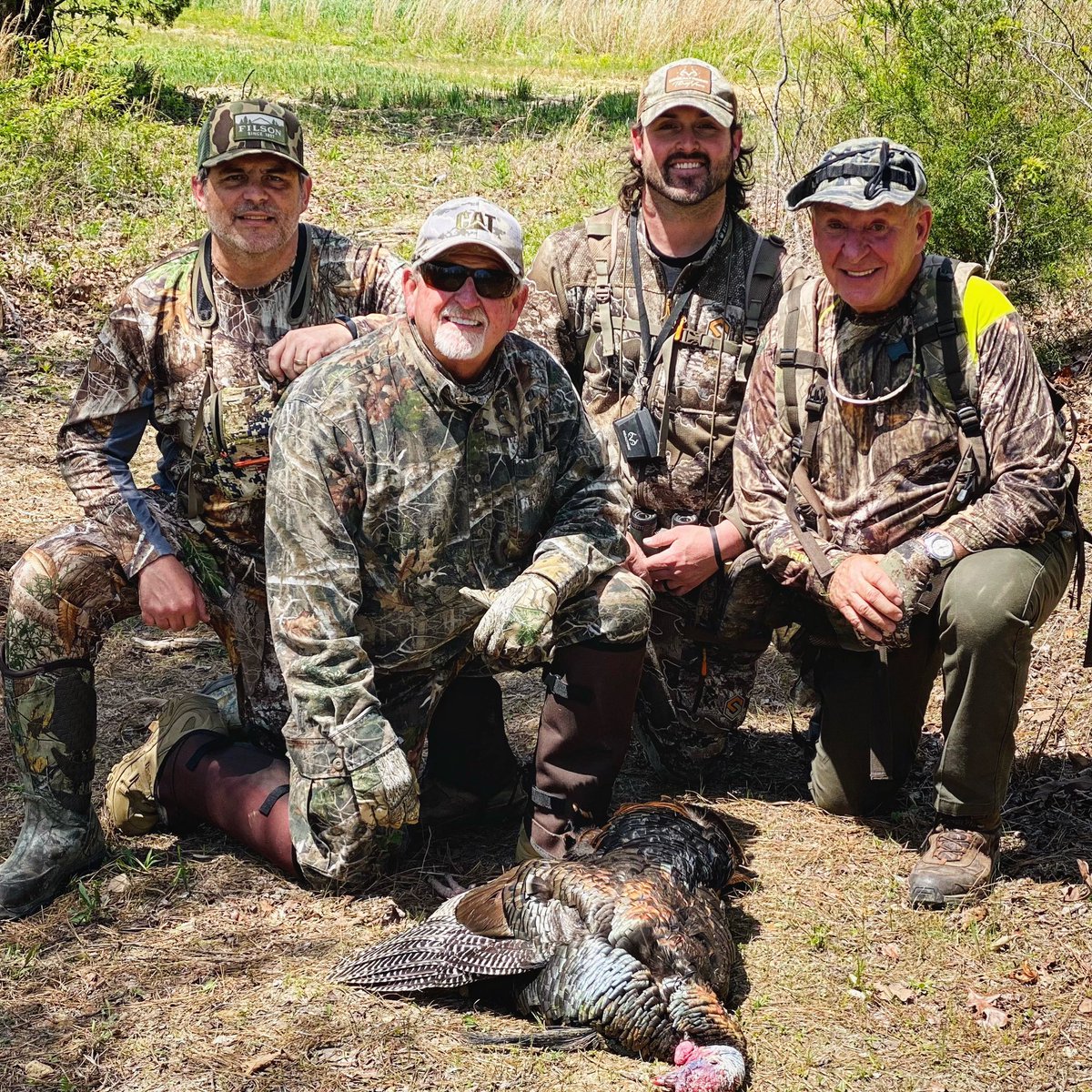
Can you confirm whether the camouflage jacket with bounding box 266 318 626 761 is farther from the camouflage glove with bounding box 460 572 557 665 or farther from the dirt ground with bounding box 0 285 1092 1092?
the dirt ground with bounding box 0 285 1092 1092

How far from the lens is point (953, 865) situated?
14.1 ft

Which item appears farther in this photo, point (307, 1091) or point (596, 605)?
point (596, 605)

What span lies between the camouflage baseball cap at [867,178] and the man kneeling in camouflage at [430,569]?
1.08 meters

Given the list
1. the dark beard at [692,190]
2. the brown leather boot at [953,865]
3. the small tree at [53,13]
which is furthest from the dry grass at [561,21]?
the brown leather boot at [953,865]

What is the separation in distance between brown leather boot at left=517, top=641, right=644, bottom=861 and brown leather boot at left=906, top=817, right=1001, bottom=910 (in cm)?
106

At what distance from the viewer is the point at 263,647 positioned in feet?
15.2

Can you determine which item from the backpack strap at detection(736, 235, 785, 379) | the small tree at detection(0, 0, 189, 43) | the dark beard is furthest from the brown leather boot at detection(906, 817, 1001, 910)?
the small tree at detection(0, 0, 189, 43)

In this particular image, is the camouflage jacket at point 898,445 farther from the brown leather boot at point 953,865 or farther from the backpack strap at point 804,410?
the brown leather boot at point 953,865

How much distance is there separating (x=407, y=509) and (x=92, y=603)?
1087 millimetres

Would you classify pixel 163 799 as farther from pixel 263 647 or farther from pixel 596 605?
pixel 596 605

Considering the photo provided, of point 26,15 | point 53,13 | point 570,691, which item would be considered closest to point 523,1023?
point 570,691

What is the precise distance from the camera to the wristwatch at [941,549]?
428 centimetres

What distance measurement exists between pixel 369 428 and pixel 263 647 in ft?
3.38

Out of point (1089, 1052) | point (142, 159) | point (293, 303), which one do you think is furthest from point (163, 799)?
point (142, 159)
